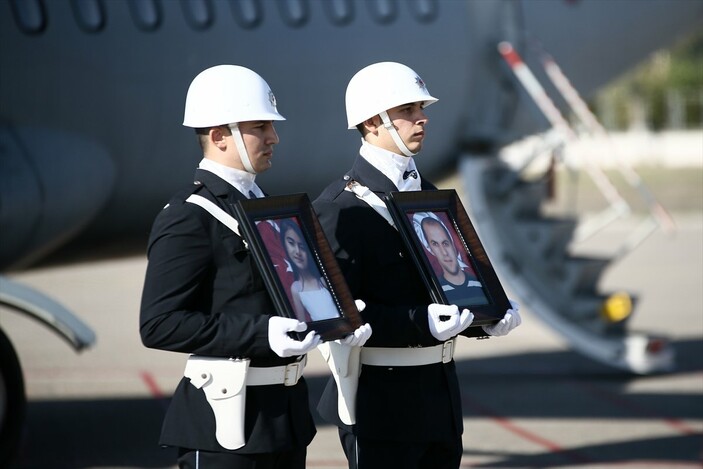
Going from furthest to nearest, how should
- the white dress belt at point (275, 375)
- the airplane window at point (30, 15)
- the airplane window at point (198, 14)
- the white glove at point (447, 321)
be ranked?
1. the airplane window at point (198, 14)
2. the airplane window at point (30, 15)
3. the white glove at point (447, 321)
4. the white dress belt at point (275, 375)

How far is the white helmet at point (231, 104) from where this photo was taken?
3.66 meters

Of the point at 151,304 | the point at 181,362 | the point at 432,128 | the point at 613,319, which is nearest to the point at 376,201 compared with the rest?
the point at 151,304

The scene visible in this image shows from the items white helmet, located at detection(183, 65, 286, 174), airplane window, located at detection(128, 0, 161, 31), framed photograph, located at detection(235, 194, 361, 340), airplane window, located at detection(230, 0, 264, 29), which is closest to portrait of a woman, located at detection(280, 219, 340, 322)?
framed photograph, located at detection(235, 194, 361, 340)

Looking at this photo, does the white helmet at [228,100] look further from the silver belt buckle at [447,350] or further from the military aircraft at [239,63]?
→ the military aircraft at [239,63]

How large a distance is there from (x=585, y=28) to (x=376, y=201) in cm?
525

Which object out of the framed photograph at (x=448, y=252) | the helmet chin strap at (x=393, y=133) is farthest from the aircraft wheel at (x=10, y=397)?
the framed photograph at (x=448, y=252)

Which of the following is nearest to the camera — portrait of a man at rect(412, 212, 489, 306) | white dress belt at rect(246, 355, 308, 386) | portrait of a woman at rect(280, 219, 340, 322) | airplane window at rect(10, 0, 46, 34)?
portrait of a woman at rect(280, 219, 340, 322)

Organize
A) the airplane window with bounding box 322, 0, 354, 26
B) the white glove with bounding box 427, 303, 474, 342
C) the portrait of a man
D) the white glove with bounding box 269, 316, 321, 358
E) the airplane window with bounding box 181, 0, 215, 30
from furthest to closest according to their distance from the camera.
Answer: the airplane window with bounding box 322, 0, 354, 26
the airplane window with bounding box 181, 0, 215, 30
the portrait of a man
the white glove with bounding box 427, 303, 474, 342
the white glove with bounding box 269, 316, 321, 358

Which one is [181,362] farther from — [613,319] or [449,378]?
[449,378]

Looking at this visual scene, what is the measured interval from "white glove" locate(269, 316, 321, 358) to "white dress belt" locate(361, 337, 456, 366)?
0.75 metres

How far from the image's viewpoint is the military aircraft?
257 inches

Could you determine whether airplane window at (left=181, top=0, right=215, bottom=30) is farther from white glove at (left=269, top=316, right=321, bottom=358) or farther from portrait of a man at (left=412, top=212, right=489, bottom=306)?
white glove at (left=269, top=316, right=321, bottom=358)

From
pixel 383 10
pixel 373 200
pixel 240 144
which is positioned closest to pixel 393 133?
pixel 373 200

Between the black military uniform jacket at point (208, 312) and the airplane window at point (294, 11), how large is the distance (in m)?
3.93
